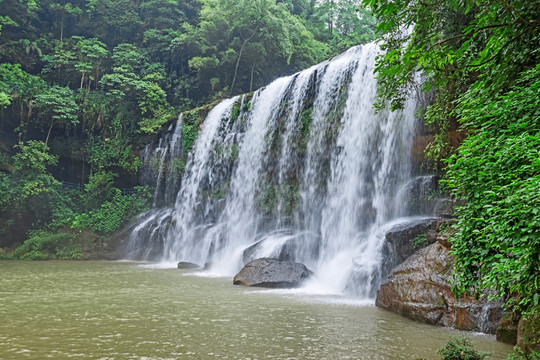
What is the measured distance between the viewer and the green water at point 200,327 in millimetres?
4344

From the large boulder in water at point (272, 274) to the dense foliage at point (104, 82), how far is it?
40.3 feet

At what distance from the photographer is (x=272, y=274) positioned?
9922 millimetres

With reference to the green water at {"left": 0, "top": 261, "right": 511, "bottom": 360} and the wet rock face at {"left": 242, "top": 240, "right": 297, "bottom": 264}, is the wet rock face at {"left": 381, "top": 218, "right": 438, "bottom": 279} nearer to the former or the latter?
the green water at {"left": 0, "top": 261, "right": 511, "bottom": 360}

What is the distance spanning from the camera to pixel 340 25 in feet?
120

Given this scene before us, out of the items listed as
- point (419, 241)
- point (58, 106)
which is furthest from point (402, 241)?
point (58, 106)

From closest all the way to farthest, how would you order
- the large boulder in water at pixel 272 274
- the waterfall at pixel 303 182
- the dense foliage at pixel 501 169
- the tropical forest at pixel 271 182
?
the dense foliage at pixel 501 169 < the tropical forest at pixel 271 182 < the large boulder in water at pixel 272 274 < the waterfall at pixel 303 182

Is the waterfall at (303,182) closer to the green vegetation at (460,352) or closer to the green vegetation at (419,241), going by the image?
the green vegetation at (419,241)

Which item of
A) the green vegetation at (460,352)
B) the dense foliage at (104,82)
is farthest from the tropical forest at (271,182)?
the dense foliage at (104,82)

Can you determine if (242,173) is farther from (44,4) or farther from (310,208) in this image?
(44,4)

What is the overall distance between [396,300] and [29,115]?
22.2m

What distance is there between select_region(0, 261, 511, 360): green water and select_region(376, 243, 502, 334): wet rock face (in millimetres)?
263

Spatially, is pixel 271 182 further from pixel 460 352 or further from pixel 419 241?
pixel 460 352

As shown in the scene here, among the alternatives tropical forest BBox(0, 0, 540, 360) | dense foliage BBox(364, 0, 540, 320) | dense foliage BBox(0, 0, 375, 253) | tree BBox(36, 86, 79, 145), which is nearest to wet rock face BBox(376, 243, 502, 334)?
tropical forest BBox(0, 0, 540, 360)

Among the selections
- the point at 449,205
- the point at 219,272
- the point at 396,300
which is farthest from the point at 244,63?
the point at 396,300
